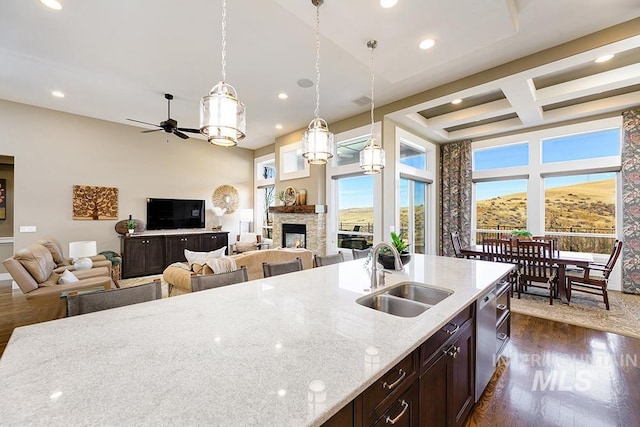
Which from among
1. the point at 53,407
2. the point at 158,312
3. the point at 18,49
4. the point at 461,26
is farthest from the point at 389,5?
the point at 18,49

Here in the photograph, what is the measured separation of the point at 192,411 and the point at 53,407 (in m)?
0.37

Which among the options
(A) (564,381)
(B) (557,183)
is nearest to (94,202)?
(A) (564,381)

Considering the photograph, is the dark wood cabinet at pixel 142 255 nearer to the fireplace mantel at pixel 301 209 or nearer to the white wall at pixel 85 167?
the white wall at pixel 85 167

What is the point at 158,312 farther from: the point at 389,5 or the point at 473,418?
the point at 389,5

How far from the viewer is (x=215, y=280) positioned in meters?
2.01

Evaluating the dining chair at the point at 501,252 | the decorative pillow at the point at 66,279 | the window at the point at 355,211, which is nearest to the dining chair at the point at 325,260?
the window at the point at 355,211

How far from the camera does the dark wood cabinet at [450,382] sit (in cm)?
130

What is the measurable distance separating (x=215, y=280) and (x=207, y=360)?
1120 millimetres

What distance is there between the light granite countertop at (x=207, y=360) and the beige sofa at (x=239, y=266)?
178 centimetres

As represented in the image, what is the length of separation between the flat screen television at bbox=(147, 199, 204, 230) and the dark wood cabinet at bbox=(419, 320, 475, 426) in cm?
690

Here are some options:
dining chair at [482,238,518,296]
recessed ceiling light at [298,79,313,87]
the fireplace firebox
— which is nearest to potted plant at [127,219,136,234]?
the fireplace firebox

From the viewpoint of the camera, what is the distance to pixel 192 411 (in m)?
0.70

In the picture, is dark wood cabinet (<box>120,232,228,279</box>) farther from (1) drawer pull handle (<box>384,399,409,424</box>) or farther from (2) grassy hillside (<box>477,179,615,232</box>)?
(2) grassy hillside (<box>477,179,615,232</box>)

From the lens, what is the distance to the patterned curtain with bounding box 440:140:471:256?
613 cm
